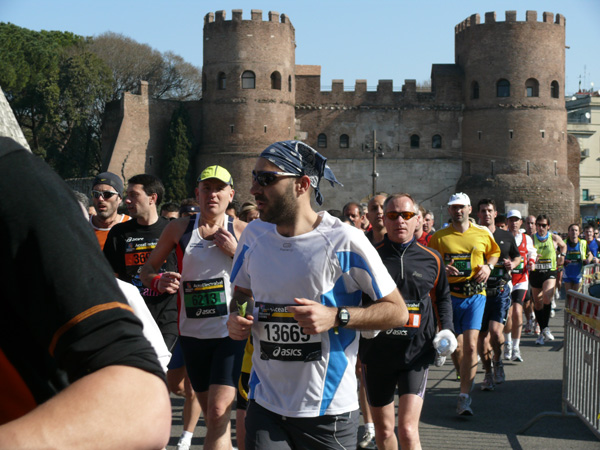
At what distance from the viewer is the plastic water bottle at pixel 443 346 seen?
568 centimetres

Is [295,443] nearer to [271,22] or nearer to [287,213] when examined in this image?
[287,213]

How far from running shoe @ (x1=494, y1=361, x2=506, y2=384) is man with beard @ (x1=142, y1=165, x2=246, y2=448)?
4.64 meters

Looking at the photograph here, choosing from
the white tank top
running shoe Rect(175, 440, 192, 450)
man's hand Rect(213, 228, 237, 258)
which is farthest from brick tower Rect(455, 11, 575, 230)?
man's hand Rect(213, 228, 237, 258)

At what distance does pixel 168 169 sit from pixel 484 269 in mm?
45756

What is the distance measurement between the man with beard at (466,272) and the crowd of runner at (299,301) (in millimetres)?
14

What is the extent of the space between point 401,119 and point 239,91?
38.4 ft

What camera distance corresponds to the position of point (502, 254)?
9.88 meters

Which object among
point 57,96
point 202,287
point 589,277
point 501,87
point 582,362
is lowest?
point 582,362

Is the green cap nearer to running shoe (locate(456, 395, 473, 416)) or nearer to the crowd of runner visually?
the crowd of runner

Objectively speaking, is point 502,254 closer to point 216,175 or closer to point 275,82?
point 216,175

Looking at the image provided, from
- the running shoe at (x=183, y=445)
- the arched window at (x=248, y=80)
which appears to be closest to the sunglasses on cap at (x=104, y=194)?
the running shoe at (x=183, y=445)

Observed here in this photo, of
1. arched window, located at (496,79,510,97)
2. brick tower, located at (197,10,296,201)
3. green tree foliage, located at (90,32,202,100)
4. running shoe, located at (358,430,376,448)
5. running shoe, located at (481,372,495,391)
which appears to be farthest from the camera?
green tree foliage, located at (90,32,202,100)

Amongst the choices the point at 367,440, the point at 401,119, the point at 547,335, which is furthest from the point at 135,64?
the point at 367,440

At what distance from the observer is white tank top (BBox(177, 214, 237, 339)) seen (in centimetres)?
587
